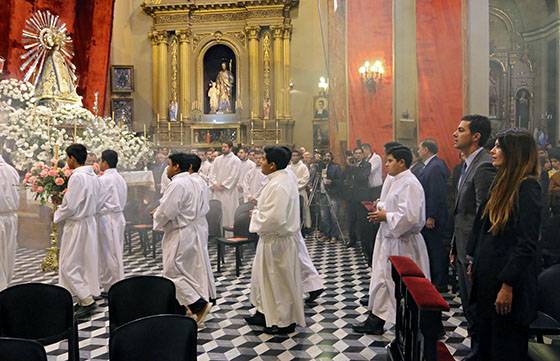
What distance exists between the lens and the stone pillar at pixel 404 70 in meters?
9.86

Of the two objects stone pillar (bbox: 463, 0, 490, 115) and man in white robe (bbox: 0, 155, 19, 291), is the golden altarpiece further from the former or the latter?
man in white robe (bbox: 0, 155, 19, 291)

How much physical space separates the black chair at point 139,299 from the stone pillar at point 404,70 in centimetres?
687

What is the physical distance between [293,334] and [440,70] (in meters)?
5.25

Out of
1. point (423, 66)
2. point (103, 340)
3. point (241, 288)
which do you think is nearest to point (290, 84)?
point (423, 66)

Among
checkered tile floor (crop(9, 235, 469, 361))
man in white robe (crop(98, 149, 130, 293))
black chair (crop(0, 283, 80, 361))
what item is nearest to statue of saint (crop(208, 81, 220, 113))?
checkered tile floor (crop(9, 235, 469, 361))

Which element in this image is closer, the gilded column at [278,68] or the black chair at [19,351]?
the black chair at [19,351]

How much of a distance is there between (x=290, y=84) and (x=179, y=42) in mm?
4099

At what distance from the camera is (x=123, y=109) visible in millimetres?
18547

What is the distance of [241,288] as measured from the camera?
7195 mm

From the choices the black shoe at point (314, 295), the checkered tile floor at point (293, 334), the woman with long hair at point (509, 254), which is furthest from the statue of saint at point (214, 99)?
the woman with long hair at point (509, 254)

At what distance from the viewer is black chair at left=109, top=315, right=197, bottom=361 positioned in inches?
104

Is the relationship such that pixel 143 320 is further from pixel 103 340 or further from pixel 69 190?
pixel 69 190

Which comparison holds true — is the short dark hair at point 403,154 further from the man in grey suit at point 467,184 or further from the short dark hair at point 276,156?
the short dark hair at point 276,156

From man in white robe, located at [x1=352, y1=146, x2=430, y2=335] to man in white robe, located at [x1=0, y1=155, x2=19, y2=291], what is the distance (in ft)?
13.9
